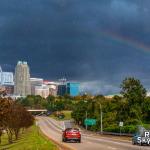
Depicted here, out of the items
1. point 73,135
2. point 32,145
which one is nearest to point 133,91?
point 73,135

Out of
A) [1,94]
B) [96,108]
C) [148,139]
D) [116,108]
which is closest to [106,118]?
[116,108]

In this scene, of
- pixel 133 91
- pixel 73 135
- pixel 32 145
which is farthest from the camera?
pixel 133 91

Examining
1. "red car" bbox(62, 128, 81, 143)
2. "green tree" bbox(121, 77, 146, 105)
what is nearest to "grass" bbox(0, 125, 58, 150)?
"red car" bbox(62, 128, 81, 143)

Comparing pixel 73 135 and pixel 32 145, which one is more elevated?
pixel 73 135

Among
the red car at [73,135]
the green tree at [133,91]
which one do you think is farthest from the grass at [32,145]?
the green tree at [133,91]

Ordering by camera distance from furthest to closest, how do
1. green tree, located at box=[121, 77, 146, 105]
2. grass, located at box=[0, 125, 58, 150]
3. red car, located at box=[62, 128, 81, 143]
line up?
green tree, located at box=[121, 77, 146, 105], red car, located at box=[62, 128, 81, 143], grass, located at box=[0, 125, 58, 150]

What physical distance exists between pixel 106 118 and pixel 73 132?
3005 inches

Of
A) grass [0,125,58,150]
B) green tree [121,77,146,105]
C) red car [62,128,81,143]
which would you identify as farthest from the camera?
green tree [121,77,146,105]

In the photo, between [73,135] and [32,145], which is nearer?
[32,145]

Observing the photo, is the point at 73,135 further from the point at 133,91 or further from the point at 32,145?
the point at 133,91

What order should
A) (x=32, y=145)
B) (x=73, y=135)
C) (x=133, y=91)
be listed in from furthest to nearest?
(x=133, y=91) < (x=73, y=135) < (x=32, y=145)

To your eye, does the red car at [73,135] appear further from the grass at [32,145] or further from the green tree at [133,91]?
the green tree at [133,91]

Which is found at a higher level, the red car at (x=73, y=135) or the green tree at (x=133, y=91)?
the green tree at (x=133, y=91)

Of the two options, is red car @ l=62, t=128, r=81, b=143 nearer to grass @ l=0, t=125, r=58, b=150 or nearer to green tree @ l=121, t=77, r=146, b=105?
grass @ l=0, t=125, r=58, b=150
